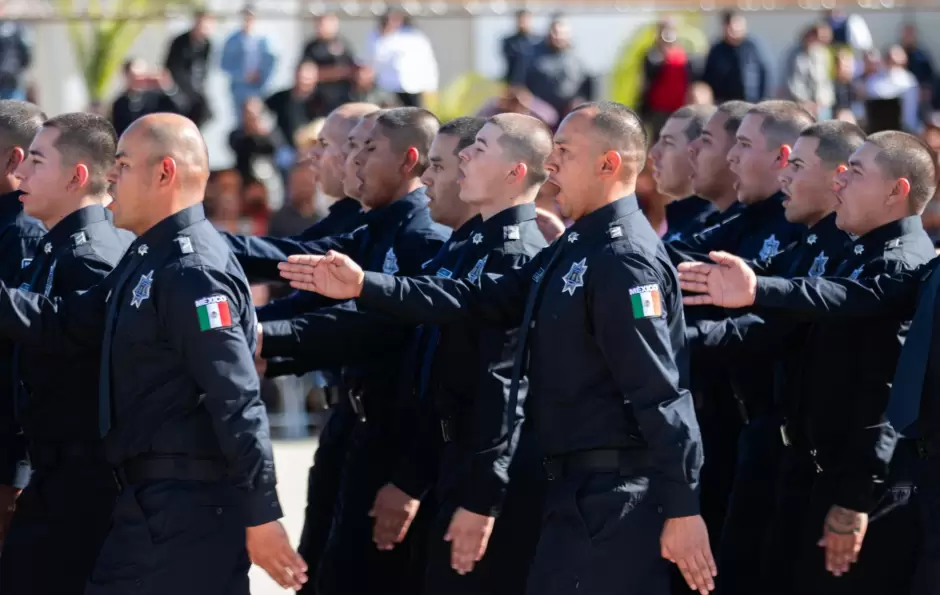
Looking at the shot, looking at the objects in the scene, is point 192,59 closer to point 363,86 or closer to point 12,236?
point 363,86

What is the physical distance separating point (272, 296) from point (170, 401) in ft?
26.6

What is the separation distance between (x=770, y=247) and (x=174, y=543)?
312 centimetres

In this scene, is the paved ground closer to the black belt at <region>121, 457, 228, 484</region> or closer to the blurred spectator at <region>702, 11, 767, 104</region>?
the black belt at <region>121, 457, 228, 484</region>

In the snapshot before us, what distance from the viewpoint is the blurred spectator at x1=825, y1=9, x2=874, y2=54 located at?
17172 mm

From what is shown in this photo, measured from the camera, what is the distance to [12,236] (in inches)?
249

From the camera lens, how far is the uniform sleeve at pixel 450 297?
17.1 ft

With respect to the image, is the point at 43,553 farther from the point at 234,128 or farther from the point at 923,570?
the point at 234,128

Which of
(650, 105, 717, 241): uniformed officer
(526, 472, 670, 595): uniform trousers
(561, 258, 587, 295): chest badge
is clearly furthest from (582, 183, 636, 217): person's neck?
(650, 105, 717, 241): uniformed officer

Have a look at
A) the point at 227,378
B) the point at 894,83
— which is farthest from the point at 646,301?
the point at 894,83

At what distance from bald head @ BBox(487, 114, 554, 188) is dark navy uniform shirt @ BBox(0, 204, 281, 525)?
52.9 inches

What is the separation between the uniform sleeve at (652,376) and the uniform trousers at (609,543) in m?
0.14

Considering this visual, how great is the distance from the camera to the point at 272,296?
12922mm

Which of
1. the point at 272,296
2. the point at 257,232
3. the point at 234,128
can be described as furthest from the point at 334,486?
the point at 234,128

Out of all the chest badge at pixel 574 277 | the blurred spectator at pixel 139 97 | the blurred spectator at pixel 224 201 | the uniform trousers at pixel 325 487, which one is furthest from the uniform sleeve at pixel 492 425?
the blurred spectator at pixel 139 97
